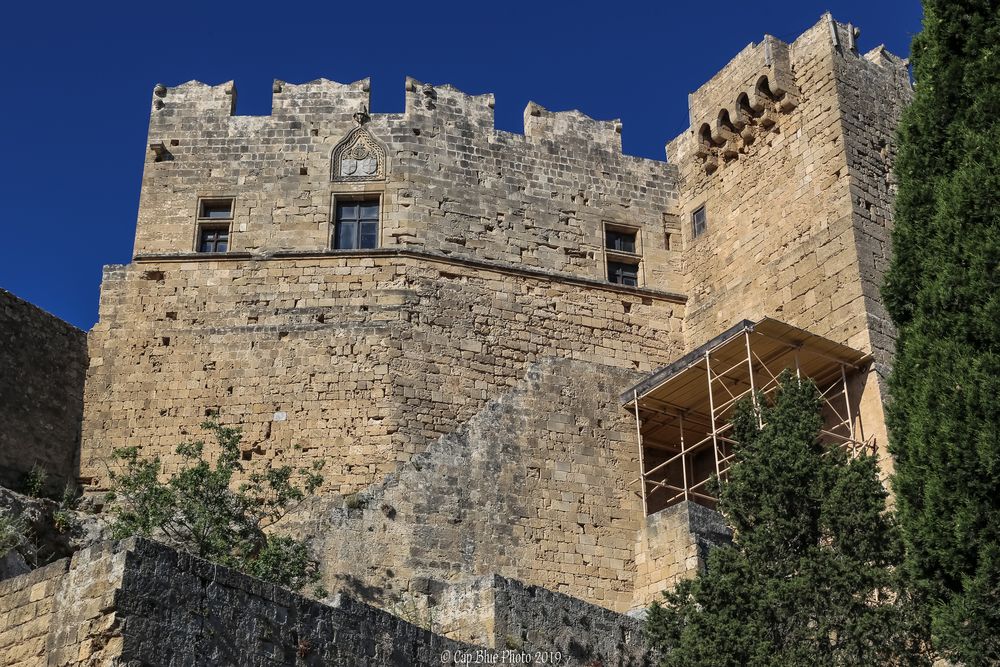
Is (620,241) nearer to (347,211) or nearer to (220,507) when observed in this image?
(347,211)

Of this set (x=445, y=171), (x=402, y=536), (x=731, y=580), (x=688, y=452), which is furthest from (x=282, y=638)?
(x=445, y=171)

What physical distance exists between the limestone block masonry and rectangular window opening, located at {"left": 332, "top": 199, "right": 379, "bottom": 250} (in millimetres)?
30

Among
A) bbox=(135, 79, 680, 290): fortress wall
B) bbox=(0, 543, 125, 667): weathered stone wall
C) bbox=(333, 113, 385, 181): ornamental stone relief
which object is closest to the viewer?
bbox=(0, 543, 125, 667): weathered stone wall

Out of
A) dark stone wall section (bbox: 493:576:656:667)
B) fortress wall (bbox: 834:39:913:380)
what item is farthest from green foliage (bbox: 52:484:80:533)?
fortress wall (bbox: 834:39:913:380)

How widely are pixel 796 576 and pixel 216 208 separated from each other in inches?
391

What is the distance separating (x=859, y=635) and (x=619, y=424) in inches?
271

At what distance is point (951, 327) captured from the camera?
10.6 meters

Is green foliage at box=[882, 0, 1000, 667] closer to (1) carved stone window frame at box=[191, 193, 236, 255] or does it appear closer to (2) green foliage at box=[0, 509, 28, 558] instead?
(2) green foliage at box=[0, 509, 28, 558]

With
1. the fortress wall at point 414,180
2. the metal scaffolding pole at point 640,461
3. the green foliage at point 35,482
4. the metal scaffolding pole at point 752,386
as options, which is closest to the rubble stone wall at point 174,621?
the metal scaffolding pole at point 752,386

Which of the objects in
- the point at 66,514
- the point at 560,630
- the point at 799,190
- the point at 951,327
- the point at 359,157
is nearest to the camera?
the point at 951,327

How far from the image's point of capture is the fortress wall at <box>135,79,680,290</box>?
18.4 meters

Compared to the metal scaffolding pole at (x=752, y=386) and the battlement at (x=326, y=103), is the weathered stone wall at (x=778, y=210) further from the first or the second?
the battlement at (x=326, y=103)

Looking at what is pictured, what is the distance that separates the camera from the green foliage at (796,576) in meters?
11.1

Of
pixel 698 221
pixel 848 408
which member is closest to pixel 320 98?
pixel 698 221
